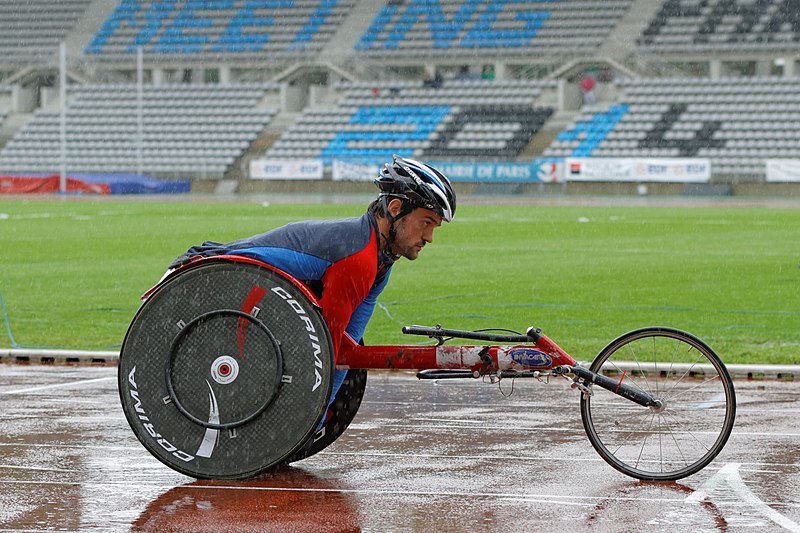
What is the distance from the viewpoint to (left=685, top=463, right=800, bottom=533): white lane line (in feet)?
18.5

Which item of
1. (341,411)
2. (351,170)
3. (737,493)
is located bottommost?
(351,170)

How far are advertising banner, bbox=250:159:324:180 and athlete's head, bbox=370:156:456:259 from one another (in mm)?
50557

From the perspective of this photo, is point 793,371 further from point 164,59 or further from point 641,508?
point 164,59

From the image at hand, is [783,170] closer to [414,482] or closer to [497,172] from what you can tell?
[497,172]

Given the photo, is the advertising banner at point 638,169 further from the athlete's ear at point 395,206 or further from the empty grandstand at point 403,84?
the athlete's ear at point 395,206

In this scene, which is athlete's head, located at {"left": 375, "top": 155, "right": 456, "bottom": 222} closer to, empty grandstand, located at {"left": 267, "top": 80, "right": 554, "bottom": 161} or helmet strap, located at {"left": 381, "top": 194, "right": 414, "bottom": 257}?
helmet strap, located at {"left": 381, "top": 194, "right": 414, "bottom": 257}

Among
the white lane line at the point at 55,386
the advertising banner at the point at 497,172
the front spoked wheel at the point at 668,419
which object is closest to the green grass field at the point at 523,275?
the white lane line at the point at 55,386

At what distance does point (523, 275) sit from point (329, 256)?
1447cm

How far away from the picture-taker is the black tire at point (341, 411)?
6922 millimetres

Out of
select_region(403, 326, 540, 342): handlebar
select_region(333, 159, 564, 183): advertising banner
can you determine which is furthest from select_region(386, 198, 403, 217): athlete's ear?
select_region(333, 159, 564, 183): advertising banner

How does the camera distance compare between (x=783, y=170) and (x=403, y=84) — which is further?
(x=403, y=84)

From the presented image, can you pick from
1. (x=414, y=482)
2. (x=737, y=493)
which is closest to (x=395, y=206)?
(x=414, y=482)

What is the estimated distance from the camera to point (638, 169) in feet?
171

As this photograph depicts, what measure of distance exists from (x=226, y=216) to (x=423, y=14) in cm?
3179
